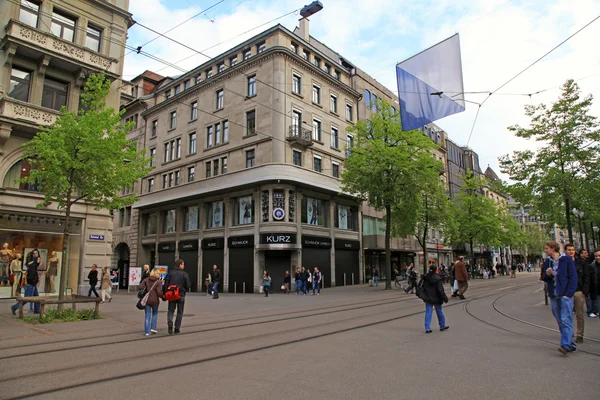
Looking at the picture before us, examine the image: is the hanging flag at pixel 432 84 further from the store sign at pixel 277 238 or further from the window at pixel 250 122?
the window at pixel 250 122

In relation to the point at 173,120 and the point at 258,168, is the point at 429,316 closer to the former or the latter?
the point at 258,168

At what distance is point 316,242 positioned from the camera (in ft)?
100

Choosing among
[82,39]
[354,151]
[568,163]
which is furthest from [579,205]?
[82,39]

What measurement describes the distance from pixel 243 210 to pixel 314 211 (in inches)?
220

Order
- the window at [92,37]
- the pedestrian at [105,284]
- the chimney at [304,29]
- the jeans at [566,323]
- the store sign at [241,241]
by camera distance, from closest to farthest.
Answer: the jeans at [566,323] < the pedestrian at [105,284] < the window at [92,37] < the store sign at [241,241] < the chimney at [304,29]

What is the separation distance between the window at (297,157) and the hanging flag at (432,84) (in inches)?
741

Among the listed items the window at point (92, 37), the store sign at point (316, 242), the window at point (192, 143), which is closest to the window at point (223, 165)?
the window at point (192, 143)

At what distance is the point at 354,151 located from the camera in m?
27.3

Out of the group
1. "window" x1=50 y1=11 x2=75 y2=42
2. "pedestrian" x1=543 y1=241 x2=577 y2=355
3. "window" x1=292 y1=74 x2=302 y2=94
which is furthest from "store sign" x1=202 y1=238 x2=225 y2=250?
"pedestrian" x1=543 y1=241 x2=577 y2=355

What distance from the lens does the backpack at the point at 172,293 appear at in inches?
367

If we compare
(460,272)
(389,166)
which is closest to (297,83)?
(389,166)

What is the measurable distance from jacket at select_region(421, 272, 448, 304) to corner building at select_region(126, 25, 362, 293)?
19.3m

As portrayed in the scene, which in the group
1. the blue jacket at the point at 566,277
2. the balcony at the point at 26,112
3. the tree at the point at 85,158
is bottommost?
the blue jacket at the point at 566,277

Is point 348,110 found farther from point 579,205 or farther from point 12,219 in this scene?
point 12,219
